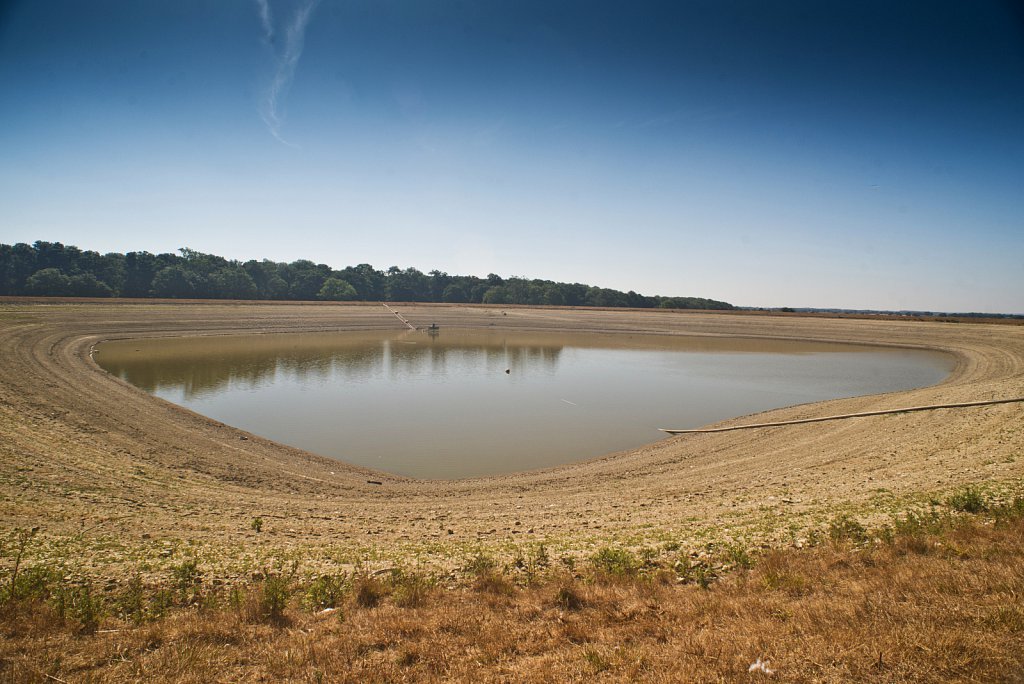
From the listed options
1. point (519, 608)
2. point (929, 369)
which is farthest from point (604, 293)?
point (519, 608)

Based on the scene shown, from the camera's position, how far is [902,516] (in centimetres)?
652

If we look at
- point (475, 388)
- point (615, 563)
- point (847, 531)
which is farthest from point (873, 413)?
point (475, 388)

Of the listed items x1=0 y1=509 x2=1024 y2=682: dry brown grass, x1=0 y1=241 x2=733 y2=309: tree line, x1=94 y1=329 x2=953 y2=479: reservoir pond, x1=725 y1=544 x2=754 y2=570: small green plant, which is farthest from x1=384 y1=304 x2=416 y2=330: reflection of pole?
x1=0 y1=509 x2=1024 y2=682: dry brown grass

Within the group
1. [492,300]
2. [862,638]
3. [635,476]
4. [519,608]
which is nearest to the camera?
[862,638]

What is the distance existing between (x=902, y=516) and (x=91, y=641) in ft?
31.4

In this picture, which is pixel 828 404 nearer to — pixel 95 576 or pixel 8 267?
pixel 95 576

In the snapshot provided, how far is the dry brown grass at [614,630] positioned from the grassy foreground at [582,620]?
0.02 meters

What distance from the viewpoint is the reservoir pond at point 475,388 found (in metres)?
16.1

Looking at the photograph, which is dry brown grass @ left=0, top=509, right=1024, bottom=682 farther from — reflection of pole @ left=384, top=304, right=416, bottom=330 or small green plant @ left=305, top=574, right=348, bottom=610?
reflection of pole @ left=384, top=304, right=416, bottom=330

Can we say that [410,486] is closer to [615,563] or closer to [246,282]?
[615,563]

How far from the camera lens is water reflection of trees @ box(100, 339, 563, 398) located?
2556 centimetres

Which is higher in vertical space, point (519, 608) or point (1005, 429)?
point (1005, 429)

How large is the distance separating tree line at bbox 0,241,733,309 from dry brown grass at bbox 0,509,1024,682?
93.6 meters

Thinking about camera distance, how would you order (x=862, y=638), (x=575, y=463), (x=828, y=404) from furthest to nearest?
(x=828, y=404) → (x=575, y=463) → (x=862, y=638)
